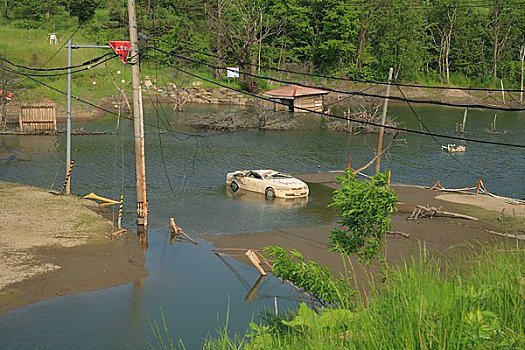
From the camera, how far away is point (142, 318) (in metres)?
17.7

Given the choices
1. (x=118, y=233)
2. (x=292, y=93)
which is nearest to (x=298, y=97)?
(x=292, y=93)

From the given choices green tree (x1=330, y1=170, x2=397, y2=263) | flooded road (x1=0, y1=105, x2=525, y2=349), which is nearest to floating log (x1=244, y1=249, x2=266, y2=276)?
flooded road (x1=0, y1=105, x2=525, y2=349)

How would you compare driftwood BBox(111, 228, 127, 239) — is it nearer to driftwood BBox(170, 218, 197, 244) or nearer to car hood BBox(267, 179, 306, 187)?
driftwood BBox(170, 218, 197, 244)

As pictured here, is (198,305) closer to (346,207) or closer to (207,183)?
(346,207)

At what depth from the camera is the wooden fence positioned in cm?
4756

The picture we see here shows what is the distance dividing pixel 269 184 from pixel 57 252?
1176 cm

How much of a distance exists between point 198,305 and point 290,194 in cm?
1288

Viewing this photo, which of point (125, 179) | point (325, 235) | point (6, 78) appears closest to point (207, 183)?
point (125, 179)

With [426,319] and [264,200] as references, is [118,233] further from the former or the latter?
[426,319]

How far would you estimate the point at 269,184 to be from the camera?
104 ft

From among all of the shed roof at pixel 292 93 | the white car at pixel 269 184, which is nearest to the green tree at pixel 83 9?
the shed roof at pixel 292 93

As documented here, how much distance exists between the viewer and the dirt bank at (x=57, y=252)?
19266 millimetres

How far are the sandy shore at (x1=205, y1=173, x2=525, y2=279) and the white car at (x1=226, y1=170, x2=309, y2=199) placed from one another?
4101mm

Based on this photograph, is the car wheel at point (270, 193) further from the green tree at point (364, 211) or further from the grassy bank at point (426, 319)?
the grassy bank at point (426, 319)
